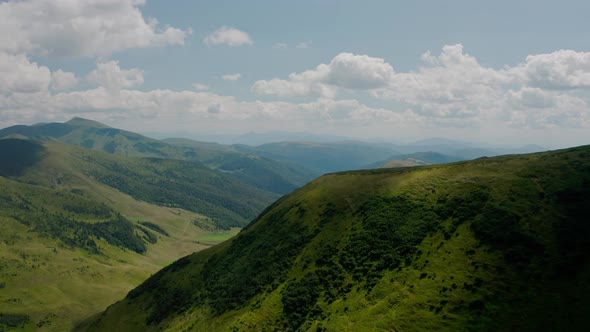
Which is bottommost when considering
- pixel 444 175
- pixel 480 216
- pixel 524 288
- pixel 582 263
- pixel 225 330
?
pixel 225 330

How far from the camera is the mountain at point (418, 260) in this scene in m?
67.6

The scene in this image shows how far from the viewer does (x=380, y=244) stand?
3664 inches

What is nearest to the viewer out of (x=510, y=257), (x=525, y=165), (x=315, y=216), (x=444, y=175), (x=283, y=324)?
(x=510, y=257)

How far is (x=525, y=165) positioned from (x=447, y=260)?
146 ft

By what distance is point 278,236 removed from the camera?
405 feet

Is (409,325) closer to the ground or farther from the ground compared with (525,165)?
closer to the ground

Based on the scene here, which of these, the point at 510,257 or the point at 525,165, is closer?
the point at 510,257

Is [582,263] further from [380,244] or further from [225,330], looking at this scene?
[225,330]

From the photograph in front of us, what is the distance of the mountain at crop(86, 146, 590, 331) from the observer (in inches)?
2662

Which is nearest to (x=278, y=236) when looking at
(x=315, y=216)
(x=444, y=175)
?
(x=315, y=216)

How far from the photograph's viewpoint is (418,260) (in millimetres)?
81812

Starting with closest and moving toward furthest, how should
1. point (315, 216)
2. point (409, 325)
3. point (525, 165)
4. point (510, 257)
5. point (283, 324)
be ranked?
point (409, 325) < point (510, 257) < point (283, 324) < point (525, 165) < point (315, 216)

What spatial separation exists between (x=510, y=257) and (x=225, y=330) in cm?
6862

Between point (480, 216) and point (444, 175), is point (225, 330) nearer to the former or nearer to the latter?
point (480, 216)
